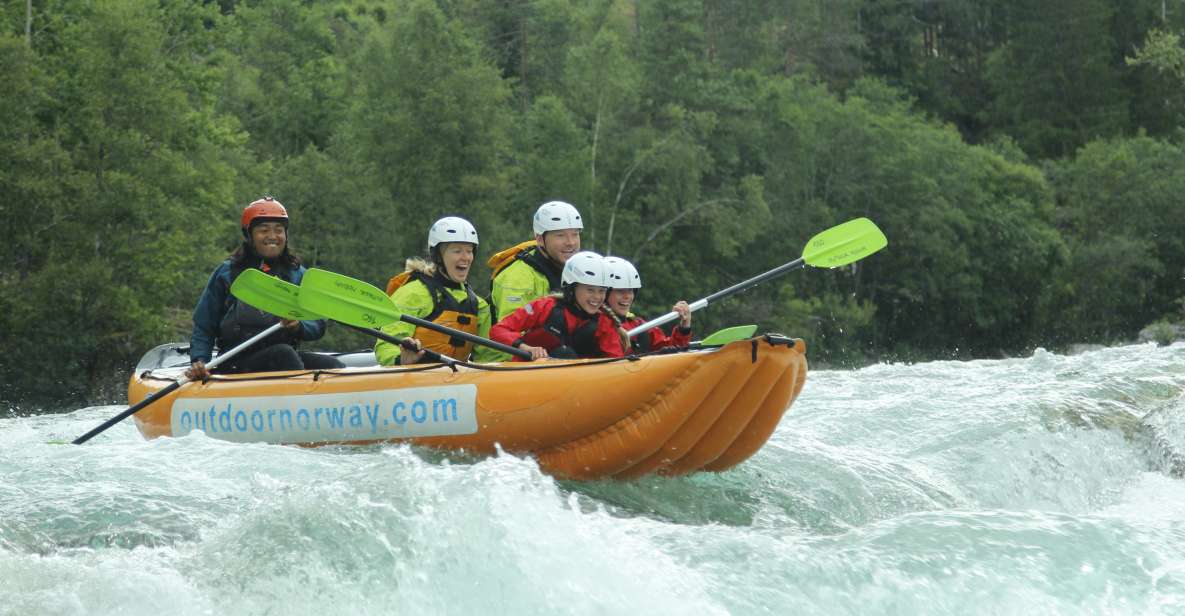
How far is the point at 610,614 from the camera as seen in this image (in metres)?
4.53

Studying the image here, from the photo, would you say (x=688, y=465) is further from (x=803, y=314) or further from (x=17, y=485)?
(x=803, y=314)

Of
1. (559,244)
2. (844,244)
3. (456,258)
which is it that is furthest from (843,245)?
(456,258)

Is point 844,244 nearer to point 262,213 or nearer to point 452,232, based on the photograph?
point 452,232

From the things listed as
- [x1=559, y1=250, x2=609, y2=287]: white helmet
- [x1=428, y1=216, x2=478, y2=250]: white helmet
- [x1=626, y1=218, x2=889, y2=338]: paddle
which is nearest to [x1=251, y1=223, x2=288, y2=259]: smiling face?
[x1=428, y1=216, x2=478, y2=250]: white helmet

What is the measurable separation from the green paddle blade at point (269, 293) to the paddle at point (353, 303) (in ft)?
0.33

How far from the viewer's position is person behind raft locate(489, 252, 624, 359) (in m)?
6.88

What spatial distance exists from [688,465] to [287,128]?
2893 cm

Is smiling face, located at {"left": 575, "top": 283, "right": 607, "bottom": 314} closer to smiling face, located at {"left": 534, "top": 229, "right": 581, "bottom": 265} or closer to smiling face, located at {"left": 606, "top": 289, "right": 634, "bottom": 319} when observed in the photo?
smiling face, located at {"left": 606, "top": 289, "right": 634, "bottom": 319}

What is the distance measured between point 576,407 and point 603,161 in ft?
81.5

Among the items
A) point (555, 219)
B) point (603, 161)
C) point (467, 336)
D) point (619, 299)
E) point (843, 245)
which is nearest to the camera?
point (467, 336)

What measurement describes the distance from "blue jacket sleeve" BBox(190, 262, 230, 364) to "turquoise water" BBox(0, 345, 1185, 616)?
0.82 metres

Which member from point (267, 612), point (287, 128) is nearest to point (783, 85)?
point (287, 128)

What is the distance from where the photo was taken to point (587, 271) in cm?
685

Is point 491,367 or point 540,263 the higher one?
point 540,263
